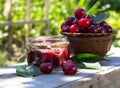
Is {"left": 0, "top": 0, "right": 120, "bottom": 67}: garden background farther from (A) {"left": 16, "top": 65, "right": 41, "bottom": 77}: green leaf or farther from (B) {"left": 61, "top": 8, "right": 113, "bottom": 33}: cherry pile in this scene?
(A) {"left": 16, "top": 65, "right": 41, "bottom": 77}: green leaf

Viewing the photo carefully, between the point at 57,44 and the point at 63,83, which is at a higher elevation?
the point at 57,44

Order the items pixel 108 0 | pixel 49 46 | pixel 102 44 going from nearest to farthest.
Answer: pixel 49 46, pixel 102 44, pixel 108 0

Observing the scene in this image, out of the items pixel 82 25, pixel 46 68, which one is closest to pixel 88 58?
pixel 82 25

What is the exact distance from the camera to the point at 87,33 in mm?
1886

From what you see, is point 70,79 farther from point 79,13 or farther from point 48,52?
point 79,13

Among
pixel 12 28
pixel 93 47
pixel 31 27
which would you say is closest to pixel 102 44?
pixel 93 47

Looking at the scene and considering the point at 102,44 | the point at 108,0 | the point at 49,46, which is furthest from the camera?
the point at 108,0

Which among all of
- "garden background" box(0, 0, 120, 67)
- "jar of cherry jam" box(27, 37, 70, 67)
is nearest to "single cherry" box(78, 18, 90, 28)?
"jar of cherry jam" box(27, 37, 70, 67)

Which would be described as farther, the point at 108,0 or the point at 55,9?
the point at 108,0

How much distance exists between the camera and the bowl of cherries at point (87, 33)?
6.19 feet

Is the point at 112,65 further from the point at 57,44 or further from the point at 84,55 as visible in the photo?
the point at 57,44

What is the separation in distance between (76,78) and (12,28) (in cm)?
387

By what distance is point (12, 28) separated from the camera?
213 inches

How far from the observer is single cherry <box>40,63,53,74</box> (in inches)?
66.6
